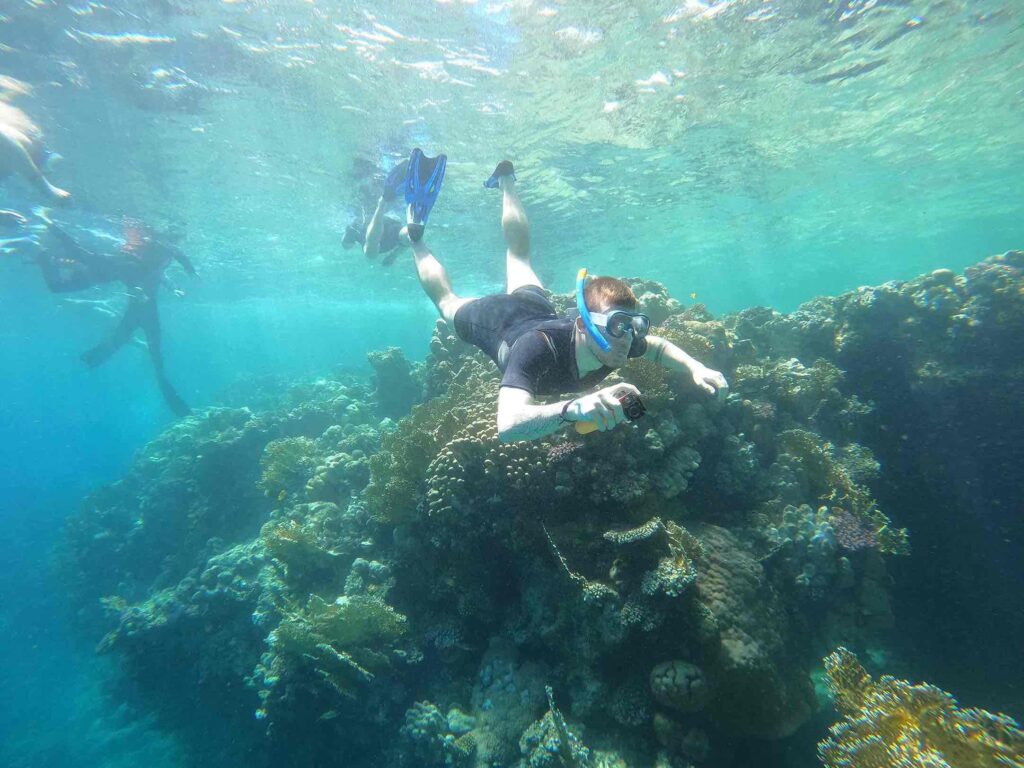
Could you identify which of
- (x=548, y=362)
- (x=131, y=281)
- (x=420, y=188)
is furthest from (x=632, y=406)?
(x=131, y=281)

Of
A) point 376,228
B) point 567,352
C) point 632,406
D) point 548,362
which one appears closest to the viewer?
point 632,406

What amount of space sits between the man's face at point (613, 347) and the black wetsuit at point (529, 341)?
0.11 meters

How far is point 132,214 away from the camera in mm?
18172

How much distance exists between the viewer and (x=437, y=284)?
6.67 meters

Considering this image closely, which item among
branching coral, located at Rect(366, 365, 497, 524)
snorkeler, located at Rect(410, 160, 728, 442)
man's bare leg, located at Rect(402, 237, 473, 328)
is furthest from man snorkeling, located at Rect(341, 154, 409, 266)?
snorkeler, located at Rect(410, 160, 728, 442)

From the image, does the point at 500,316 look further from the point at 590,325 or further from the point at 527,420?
the point at 527,420

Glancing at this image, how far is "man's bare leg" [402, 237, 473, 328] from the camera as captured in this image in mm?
6189

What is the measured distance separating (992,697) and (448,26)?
46.8ft

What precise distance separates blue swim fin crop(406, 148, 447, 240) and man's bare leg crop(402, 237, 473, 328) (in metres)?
0.42

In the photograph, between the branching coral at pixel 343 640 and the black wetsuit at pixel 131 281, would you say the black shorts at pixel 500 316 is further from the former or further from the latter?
the black wetsuit at pixel 131 281

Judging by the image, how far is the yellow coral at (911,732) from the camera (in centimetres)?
305

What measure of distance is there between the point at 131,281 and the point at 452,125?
59.6 feet

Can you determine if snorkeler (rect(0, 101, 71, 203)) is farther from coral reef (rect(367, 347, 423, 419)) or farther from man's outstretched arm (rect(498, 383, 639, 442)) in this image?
man's outstretched arm (rect(498, 383, 639, 442))

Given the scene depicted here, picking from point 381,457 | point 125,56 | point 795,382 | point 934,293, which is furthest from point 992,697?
point 125,56
